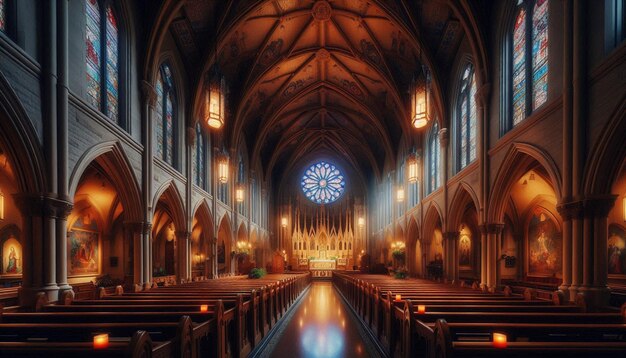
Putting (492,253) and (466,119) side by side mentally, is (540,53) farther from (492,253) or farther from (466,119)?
(492,253)

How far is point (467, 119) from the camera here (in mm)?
17328

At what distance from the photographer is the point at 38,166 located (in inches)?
344

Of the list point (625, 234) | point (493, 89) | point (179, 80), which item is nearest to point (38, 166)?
point (179, 80)

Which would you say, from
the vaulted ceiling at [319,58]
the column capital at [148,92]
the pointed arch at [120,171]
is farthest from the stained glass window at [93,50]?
the vaulted ceiling at [319,58]

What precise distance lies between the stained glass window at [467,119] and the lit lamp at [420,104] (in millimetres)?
5016

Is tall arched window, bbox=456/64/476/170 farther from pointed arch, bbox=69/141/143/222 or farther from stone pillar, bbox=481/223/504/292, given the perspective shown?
pointed arch, bbox=69/141/143/222

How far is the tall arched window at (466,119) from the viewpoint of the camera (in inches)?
661

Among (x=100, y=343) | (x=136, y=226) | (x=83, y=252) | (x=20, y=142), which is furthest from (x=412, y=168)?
(x=100, y=343)

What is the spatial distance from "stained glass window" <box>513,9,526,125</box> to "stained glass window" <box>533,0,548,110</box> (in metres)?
0.52

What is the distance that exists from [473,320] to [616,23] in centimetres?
665

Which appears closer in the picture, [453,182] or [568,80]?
[568,80]

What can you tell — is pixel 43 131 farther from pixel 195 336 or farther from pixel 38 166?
pixel 195 336

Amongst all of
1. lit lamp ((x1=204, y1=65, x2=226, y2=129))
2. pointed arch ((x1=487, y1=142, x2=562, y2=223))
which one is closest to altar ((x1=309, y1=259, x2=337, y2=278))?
pointed arch ((x1=487, y1=142, x2=562, y2=223))

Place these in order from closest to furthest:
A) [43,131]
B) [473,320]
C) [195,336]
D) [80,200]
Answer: [195,336] → [473,320] → [43,131] → [80,200]
